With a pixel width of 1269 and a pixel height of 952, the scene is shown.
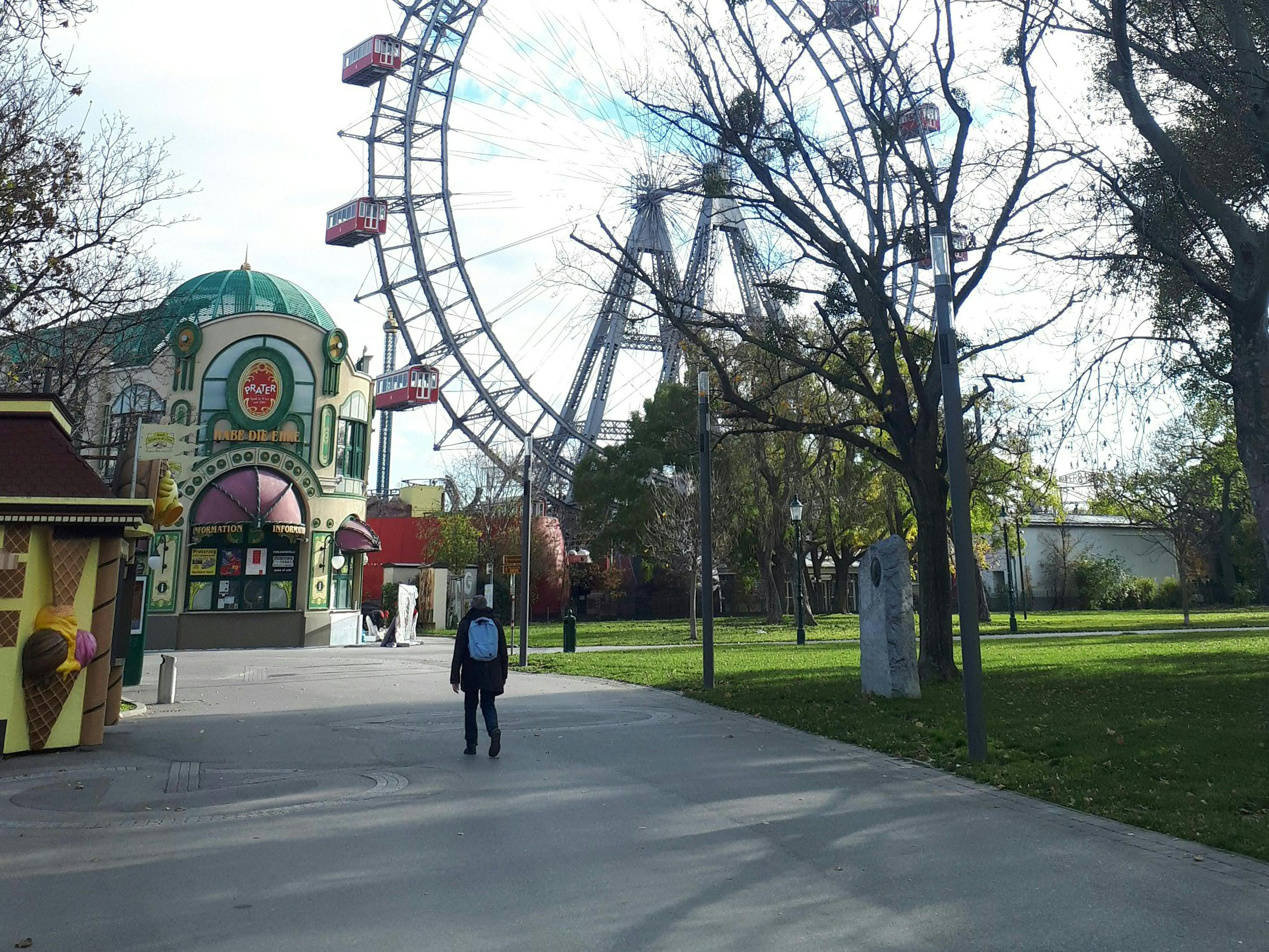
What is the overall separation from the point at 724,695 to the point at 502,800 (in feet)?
→ 24.9

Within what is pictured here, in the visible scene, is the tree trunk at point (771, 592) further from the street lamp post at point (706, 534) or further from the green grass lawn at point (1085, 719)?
the street lamp post at point (706, 534)

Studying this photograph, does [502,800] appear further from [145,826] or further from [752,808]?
[145,826]

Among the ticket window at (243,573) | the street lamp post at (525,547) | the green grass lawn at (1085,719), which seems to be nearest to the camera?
the green grass lawn at (1085,719)

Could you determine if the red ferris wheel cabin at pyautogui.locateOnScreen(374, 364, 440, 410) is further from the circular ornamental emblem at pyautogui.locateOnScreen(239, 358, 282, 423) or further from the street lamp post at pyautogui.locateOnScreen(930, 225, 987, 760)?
the street lamp post at pyautogui.locateOnScreen(930, 225, 987, 760)

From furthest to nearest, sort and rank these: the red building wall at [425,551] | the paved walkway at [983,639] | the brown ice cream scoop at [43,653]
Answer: the red building wall at [425,551] → the paved walkway at [983,639] → the brown ice cream scoop at [43,653]

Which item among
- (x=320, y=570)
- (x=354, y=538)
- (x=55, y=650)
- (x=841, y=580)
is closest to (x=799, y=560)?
(x=354, y=538)

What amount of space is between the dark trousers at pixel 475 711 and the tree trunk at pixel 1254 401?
27.8 ft

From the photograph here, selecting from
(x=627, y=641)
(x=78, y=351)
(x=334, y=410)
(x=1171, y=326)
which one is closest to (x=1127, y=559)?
(x=627, y=641)

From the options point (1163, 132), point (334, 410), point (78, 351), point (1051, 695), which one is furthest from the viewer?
point (334, 410)

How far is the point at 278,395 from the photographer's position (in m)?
35.8

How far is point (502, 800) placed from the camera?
811cm

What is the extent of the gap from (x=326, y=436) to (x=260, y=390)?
2.64 metres

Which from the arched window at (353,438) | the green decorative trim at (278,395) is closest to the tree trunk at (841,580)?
the arched window at (353,438)

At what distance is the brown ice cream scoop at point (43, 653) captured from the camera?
10.1 metres
